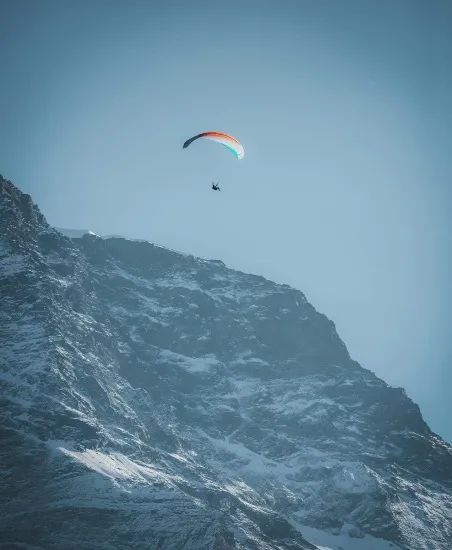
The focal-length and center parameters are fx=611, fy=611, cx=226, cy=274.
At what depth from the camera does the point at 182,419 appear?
5807 inches

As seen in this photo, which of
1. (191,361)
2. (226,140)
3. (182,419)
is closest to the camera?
(226,140)

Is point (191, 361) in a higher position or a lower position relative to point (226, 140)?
lower

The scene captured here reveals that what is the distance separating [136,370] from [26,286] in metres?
34.7

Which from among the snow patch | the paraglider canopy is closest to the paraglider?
the paraglider canopy

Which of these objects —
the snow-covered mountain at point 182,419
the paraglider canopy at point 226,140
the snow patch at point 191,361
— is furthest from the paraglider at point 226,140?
the snow patch at point 191,361

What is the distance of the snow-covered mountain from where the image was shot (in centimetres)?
8750

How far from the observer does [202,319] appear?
178875 mm

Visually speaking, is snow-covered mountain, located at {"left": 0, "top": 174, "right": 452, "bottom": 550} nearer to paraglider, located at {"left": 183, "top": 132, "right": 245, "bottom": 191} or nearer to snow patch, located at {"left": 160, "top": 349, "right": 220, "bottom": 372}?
snow patch, located at {"left": 160, "top": 349, "right": 220, "bottom": 372}

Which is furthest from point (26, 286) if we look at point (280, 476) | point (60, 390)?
point (280, 476)

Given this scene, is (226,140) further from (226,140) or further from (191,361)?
(191,361)

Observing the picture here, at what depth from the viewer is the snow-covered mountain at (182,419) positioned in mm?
87500

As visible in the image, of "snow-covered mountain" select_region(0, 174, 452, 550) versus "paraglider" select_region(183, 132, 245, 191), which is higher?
"paraglider" select_region(183, 132, 245, 191)

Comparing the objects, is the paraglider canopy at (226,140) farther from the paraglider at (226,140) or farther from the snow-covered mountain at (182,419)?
the snow-covered mountain at (182,419)

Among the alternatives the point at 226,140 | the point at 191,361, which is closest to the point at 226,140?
the point at 226,140
